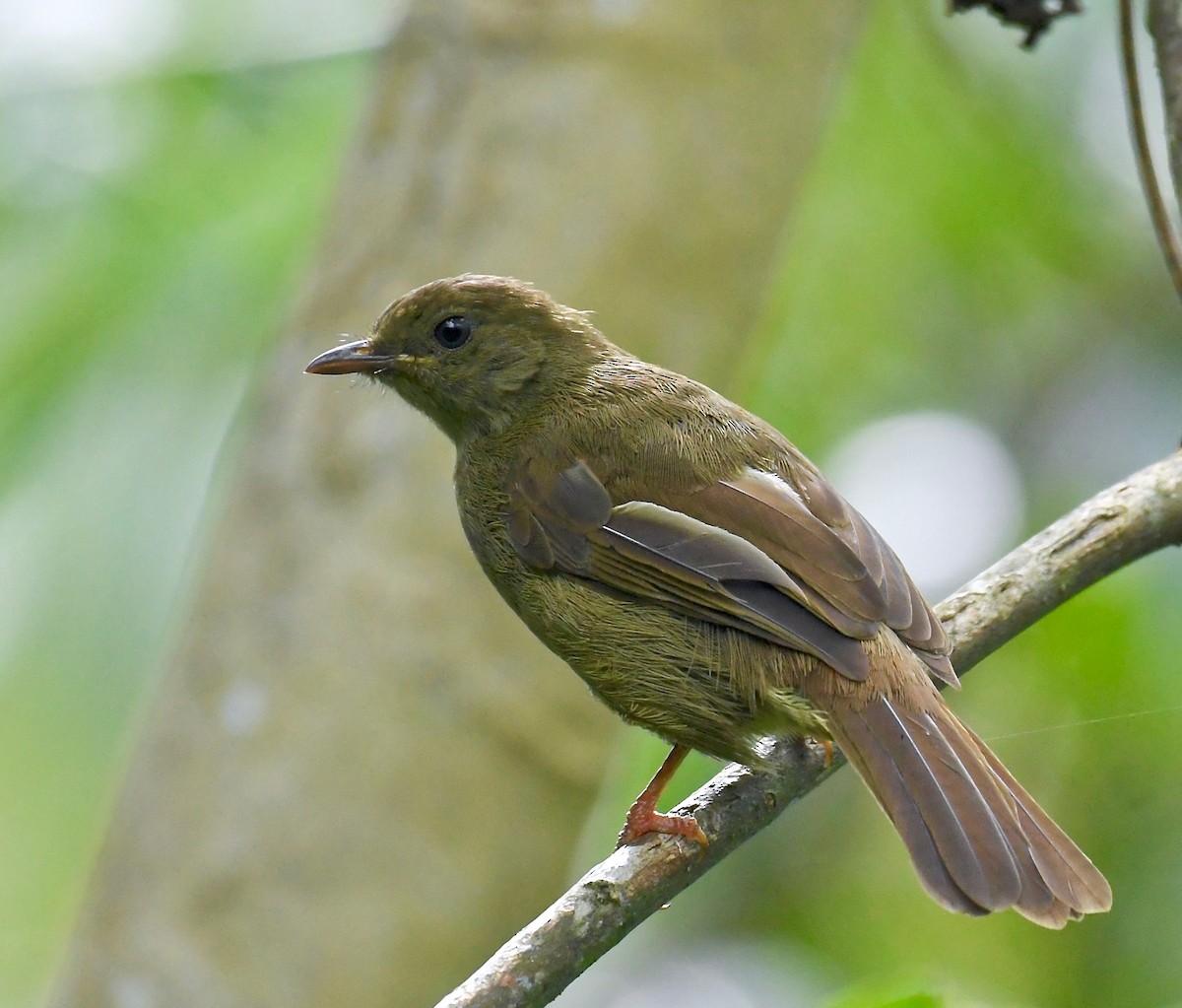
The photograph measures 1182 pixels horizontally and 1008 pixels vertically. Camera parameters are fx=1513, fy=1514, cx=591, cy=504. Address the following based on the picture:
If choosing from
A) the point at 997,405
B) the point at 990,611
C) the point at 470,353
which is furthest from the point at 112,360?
the point at 990,611

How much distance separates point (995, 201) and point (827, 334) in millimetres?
993

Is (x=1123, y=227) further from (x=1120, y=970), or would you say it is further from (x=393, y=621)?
(x=393, y=621)

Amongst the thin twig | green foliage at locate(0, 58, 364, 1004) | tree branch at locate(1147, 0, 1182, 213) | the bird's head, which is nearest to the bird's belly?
the bird's head

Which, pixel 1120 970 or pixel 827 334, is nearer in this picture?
pixel 1120 970

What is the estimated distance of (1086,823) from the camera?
5492 mm

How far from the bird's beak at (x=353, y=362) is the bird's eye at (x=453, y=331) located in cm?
14

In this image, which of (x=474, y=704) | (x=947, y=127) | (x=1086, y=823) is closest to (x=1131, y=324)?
(x=947, y=127)

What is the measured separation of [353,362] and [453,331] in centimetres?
29

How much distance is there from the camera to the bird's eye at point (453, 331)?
4.10m

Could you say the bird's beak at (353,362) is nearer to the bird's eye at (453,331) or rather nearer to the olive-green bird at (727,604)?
the olive-green bird at (727,604)

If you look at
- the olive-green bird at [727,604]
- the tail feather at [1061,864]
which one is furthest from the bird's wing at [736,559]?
the tail feather at [1061,864]

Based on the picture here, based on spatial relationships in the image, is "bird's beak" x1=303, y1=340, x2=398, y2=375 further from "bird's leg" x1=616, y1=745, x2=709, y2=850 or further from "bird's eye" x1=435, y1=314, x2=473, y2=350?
"bird's leg" x1=616, y1=745, x2=709, y2=850

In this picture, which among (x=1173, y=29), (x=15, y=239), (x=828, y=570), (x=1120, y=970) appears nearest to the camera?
(x=828, y=570)

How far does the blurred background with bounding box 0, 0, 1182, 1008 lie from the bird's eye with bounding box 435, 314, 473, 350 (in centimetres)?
137
